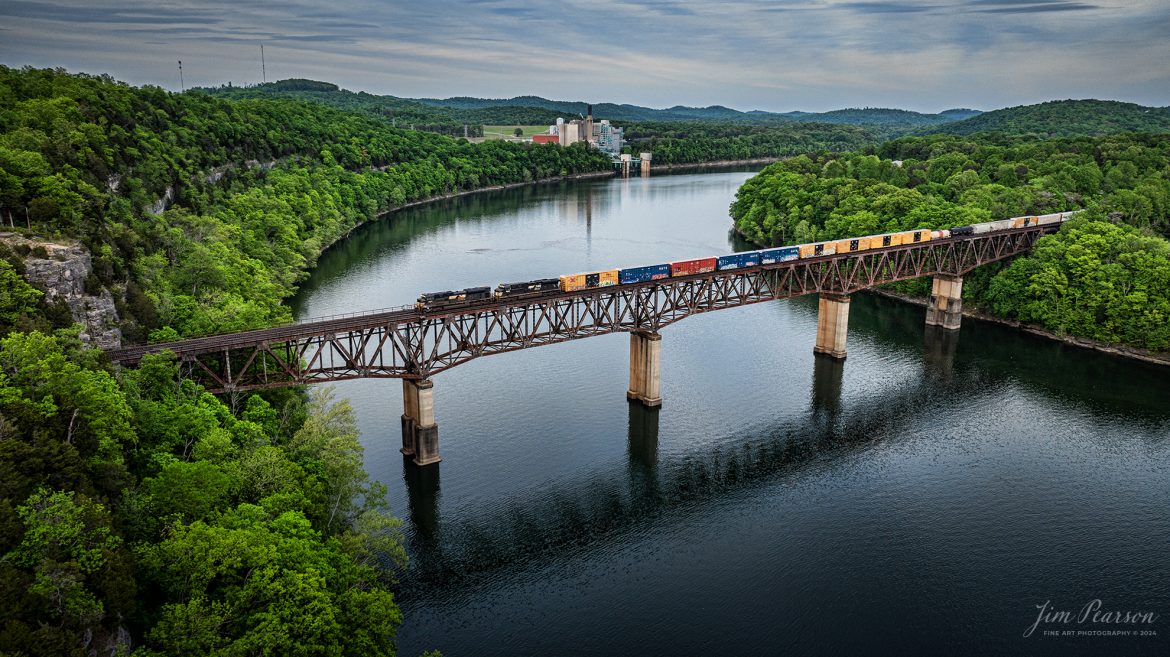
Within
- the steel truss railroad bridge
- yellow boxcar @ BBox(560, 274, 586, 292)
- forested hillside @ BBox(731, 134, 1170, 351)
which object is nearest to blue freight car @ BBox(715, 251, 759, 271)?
the steel truss railroad bridge

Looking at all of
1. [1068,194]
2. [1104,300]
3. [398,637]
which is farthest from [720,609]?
[1068,194]

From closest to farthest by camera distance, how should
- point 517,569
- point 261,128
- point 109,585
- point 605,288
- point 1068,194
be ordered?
point 109,585 < point 517,569 < point 605,288 < point 1068,194 < point 261,128

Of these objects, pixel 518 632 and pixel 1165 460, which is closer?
pixel 518 632

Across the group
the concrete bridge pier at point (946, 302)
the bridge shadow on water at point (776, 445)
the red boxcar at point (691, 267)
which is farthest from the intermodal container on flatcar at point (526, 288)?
the concrete bridge pier at point (946, 302)

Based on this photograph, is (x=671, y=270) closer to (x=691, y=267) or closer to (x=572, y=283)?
(x=691, y=267)

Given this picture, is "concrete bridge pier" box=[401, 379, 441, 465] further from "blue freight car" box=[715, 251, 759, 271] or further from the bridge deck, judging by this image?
"blue freight car" box=[715, 251, 759, 271]

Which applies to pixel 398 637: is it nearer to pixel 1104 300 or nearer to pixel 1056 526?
pixel 1056 526
